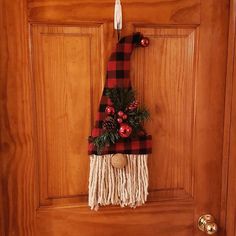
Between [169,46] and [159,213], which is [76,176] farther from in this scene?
[169,46]

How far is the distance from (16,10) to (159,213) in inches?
27.6

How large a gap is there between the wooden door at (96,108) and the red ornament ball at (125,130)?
112 millimetres

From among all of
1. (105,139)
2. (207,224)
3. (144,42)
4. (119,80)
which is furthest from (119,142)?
(207,224)

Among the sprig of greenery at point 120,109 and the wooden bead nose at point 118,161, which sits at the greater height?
the sprig of greenery at point 120,109

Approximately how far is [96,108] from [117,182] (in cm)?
22

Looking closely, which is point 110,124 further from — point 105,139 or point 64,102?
point 64,102

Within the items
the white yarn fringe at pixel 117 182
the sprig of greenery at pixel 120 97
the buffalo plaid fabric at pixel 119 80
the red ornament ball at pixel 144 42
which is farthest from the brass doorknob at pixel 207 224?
the red ornament ball at pixel 144 42

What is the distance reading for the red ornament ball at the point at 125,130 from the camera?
0.74 metres

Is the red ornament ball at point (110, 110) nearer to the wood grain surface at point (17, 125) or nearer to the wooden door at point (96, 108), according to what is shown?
the wooden door at point (96, 108)

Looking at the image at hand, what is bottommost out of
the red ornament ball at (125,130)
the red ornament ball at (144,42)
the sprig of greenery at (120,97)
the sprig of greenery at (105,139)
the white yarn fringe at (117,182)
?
the white yarn fringe at (117,182)

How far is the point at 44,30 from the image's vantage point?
0.77m

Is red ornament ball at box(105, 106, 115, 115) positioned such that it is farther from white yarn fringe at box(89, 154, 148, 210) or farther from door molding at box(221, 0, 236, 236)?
door molding at box(221, 0, 236, 236)

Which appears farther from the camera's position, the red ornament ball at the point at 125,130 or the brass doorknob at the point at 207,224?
the brass doorknob at the point at 207,224

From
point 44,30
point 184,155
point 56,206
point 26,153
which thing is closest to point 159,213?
point 184,155
